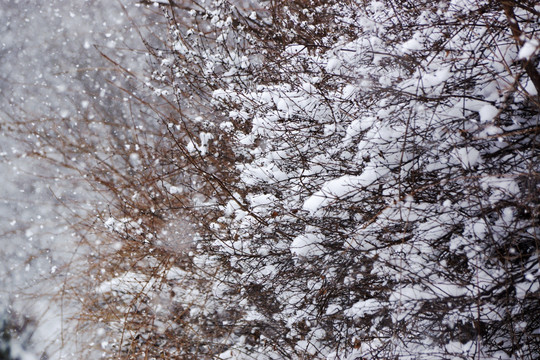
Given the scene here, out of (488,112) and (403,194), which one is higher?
(488,112)

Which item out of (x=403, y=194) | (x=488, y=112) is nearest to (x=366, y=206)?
(x=403, y=194)

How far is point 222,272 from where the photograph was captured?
383 centimetres

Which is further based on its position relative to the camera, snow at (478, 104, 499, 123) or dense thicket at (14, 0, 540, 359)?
dense thicket at (14, 0, 540, 359)

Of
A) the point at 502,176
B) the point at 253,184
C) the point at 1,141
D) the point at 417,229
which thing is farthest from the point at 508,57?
the point at 1,141

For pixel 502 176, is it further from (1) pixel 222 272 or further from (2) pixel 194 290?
(2) pixel 194 290

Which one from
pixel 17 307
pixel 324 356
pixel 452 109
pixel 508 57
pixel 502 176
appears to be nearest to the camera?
pixel 502 176

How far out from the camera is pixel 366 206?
2.69 meters

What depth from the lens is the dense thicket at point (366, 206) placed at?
2150 mm

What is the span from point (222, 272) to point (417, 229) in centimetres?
215

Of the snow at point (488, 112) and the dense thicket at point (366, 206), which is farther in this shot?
the dense thicket at point (366, 206)

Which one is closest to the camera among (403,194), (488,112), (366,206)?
(488,112)

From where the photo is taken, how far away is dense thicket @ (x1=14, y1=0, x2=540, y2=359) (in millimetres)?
2150

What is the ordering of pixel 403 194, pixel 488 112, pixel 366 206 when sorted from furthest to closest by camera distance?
pixel 366 206 < pixel 403 194 < pixel 488 112

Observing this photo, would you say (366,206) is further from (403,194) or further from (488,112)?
(488,112)
